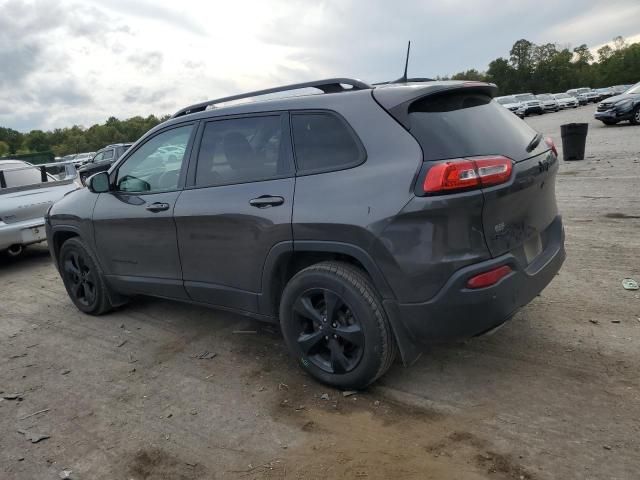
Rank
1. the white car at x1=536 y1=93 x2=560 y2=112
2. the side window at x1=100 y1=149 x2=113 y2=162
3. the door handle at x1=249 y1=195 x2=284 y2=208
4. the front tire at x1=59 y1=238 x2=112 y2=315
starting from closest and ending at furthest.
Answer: the door handle at x1=249 y1=195 x2=284 y2=208, the front tire at x1=59 y1=238 x2=112 y2=315, the side window at x1=100 y1=149 x2=113 y2=162, the white car at x1=536 y1=93 x2=560 y2=112

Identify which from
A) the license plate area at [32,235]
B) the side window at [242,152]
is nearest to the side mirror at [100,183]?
the side window at [242,152]

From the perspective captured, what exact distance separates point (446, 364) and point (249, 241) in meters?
1.58

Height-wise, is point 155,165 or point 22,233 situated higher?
point 155,165

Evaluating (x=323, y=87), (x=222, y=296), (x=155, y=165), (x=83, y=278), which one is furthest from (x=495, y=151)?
(x=83, y=278)

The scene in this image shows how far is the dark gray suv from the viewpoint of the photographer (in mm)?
2760

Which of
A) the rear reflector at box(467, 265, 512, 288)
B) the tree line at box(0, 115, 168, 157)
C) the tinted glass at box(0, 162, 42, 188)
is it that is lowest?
the rear reflector at box(467, 265, 512, 288)

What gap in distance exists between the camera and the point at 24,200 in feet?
24.6

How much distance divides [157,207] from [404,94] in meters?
2.12

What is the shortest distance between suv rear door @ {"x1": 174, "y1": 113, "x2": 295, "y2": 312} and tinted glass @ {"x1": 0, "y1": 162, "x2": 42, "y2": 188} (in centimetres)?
575

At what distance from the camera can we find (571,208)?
24.3 ft

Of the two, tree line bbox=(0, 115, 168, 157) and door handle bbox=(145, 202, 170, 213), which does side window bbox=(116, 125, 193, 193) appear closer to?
door handle bbox=(145, 202, 170, 213)

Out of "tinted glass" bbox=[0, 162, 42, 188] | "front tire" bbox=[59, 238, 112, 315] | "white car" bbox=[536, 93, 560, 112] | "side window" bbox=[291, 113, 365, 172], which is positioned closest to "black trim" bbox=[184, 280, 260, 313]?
"side window" bbox=[291, 113, 365, 172]

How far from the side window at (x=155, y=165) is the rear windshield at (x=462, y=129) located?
75.4 inches

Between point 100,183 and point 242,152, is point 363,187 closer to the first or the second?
point 242,152
